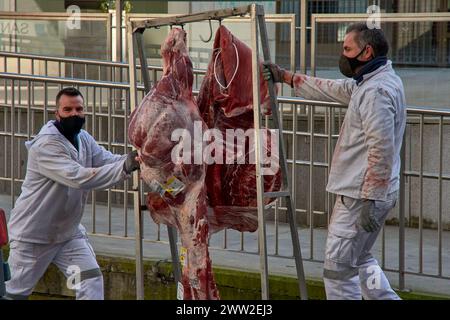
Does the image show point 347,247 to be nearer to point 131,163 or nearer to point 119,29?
point 131,163

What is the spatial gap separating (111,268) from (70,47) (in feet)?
16.1

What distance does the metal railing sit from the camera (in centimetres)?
753

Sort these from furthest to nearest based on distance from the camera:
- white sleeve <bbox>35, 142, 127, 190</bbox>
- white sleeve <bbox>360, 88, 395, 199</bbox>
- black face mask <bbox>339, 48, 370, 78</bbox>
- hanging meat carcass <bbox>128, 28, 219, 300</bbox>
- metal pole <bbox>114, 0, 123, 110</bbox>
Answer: metal pole <bbox>114, 0, 123, 110</bbox>, white sleeve <bbox>35, 142, 127, 190</bbox>, black face mask <bbox>339, 48, 370, 78</bbox>, hanging meat carcass <bbox>128, 28, 219, 300</bbox>, white sleeve <bbox>360, 88, 395, 199</bbox>

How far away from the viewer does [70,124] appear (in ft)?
21.7

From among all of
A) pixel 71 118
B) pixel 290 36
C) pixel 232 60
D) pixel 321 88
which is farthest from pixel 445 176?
pixel 290 36

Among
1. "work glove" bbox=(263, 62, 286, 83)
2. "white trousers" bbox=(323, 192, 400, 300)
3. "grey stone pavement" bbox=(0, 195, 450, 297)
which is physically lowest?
"grey stone pavement" bbox=(0, 195, 450, 297)

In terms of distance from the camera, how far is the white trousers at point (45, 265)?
22.1 ft

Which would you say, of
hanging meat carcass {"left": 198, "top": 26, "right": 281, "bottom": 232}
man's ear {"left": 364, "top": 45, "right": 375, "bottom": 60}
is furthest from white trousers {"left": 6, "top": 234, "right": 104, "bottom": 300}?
man's ear {"left": 364, "top": 45, "right": 375, "bottom": 60}

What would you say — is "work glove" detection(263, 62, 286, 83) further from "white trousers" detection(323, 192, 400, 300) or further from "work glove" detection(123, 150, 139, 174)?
"work glove" detection(123, 150, 139, 174)

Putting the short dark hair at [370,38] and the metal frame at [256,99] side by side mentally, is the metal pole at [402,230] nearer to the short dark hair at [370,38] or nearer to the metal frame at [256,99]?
the metal frame at [256,99]

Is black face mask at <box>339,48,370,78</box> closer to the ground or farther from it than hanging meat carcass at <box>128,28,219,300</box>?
farther from it

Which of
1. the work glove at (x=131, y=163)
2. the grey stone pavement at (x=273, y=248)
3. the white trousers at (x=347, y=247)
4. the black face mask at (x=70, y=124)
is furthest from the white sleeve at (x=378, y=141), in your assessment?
the black face mask at (x=70, y=124)

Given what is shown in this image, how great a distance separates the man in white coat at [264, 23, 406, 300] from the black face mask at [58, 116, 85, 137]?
4.58ft

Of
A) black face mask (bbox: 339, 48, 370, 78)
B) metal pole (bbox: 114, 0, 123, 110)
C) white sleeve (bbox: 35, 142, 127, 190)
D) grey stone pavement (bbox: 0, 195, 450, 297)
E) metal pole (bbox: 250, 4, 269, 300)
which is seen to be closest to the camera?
metal pole (bbox: 250, 4, 269, 300)
